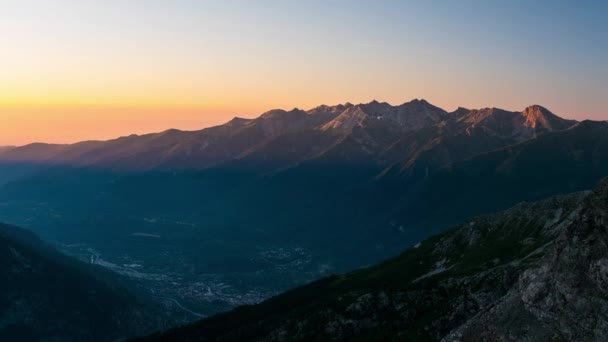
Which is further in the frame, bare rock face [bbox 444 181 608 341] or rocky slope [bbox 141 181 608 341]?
rocky slope [bbox 141 181 608 341]

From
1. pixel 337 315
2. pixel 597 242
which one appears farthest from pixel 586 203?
pixel 337 315

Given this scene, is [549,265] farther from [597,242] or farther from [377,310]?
[377,310]

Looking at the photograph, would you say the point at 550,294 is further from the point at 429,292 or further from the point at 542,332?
the point at 429,292

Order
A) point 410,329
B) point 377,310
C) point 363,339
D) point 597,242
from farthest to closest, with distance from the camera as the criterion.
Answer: point 377,310 < point 363,339 < point 410,329 < point 597,242

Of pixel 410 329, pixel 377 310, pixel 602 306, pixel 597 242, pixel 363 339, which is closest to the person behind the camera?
pixel 602 306

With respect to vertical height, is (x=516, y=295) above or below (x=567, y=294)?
below

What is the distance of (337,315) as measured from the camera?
648 ft

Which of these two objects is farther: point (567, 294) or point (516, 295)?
point (516, 295)

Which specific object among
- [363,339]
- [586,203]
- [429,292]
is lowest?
[363,339]

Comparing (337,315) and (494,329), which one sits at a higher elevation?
(494,329)

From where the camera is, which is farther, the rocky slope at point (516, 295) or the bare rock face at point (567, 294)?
the rocky slope at point (516, 295)

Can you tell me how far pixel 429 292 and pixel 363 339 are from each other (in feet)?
76.0

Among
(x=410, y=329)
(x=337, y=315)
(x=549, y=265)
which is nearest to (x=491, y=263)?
(x=410, y=329)

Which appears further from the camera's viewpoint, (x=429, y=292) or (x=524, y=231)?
(x=524, y=231)
